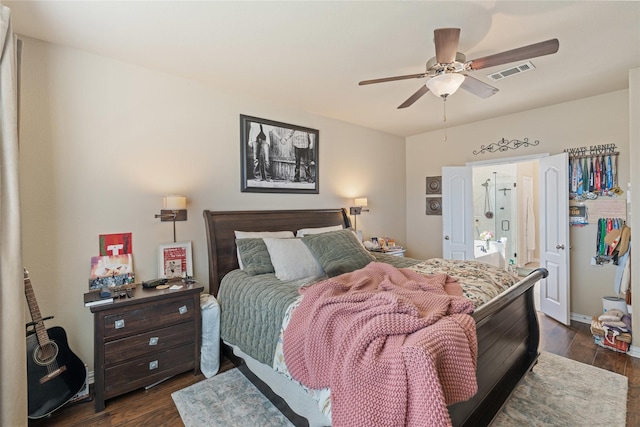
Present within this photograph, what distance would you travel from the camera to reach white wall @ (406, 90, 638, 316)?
3438 millimetres

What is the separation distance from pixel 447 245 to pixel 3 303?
5007mm

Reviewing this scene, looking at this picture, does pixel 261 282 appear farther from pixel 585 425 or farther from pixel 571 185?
pixel 571 185

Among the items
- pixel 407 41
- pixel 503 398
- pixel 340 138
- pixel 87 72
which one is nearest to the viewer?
pixel 503 398

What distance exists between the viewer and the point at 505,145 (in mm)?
4301

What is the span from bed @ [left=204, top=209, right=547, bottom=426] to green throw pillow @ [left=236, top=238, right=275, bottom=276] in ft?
0.55

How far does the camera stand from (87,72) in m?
2.43

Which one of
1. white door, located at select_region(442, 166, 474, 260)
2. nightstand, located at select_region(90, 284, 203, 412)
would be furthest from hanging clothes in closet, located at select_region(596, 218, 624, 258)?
nightstand, located at select_region(90, 284, 203, 412)

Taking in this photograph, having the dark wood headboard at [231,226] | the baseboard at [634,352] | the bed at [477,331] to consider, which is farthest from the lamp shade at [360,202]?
the baseboard at [634,352]

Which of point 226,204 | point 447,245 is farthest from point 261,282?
point 447,245

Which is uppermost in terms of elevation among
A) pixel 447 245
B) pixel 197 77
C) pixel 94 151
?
pixel 197 77

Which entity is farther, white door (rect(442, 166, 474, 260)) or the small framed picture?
white door (rect(442, 166, 474, 260))

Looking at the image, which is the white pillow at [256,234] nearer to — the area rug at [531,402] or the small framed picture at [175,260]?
the small framed picture at [175,260]

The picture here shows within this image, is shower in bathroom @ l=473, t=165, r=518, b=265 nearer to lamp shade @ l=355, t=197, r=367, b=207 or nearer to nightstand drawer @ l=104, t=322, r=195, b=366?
lamp shade @ l=355, t=197, r=367, b=207

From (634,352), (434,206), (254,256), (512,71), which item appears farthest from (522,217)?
(254,256)
